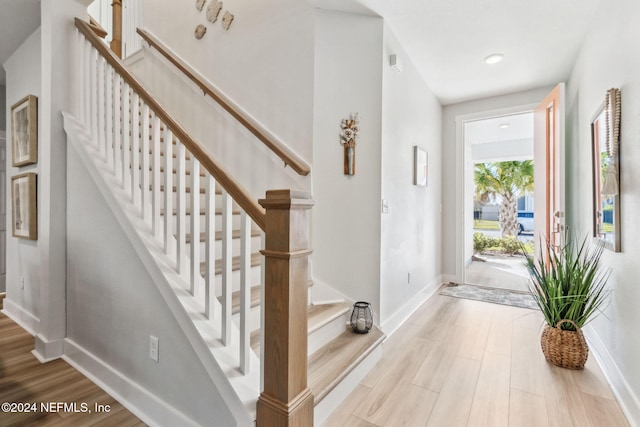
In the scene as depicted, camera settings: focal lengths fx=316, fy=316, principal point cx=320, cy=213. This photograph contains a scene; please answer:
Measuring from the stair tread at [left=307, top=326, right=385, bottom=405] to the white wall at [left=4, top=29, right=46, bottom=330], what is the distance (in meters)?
2.20

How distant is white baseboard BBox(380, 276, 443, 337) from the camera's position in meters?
2.65

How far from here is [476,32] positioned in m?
A: 2.66

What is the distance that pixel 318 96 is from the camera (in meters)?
2.40

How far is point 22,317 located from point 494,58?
192 inches

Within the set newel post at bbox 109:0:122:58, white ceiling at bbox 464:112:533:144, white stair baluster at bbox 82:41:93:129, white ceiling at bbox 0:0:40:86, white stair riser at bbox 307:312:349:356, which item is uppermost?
newel post at bbox 109:0:122:58

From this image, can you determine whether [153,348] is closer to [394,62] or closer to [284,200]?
[284,200]

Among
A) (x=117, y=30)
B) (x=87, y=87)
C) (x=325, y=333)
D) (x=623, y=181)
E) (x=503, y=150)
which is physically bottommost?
(x=325, y=333)

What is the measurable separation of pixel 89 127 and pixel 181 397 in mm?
1804

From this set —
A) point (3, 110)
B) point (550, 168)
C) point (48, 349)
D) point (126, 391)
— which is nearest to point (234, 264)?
point (126, 391)

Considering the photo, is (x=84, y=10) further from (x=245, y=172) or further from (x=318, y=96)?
(x=318, y=96)

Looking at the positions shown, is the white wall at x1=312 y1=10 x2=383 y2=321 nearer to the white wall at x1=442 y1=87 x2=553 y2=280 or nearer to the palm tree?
the white wall at x1=442 y1=87 x2=553 y2=280

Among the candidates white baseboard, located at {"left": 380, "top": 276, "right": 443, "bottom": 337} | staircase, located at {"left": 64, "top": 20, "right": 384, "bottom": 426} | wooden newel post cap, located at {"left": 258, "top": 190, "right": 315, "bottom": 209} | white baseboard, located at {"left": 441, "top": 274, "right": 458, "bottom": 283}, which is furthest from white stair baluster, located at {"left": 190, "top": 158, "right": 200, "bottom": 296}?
white baseboard, located at {"left": 441, "top": 274, "right": 458, "bottom": 283}

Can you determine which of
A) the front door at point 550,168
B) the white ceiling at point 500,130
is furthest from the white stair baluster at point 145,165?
the white ceiling at point 500,130

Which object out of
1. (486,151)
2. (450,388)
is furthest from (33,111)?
(486,151)
